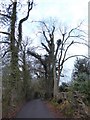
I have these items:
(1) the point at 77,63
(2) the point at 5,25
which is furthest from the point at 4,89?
(1) the point at 77,63

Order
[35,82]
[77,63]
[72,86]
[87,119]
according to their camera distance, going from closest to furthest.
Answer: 1. [87,119]
2. [72,86]
3. [77,63]
4. [35,82]

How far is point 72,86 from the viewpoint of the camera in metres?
21.4

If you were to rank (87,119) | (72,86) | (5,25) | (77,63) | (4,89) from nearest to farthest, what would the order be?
(87,119)
(4,89)
(72,86)
(5,25)
(77,63)

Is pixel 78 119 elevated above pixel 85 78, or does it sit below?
below

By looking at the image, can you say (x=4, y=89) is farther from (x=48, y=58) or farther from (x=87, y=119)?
(x=48, y=58)

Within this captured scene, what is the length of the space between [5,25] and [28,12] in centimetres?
746

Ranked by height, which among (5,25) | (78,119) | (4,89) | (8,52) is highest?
(5,25)

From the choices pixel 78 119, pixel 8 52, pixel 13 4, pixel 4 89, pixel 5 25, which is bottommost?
pixel 78 119

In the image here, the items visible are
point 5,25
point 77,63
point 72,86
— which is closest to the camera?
point 72,86

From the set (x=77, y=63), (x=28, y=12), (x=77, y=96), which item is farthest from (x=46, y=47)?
(x=77, y=96)

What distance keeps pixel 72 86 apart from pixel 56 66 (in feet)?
110

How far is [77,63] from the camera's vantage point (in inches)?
2483

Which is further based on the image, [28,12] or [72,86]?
[28,12]

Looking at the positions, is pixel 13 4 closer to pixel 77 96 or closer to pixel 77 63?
pixel 77 96
